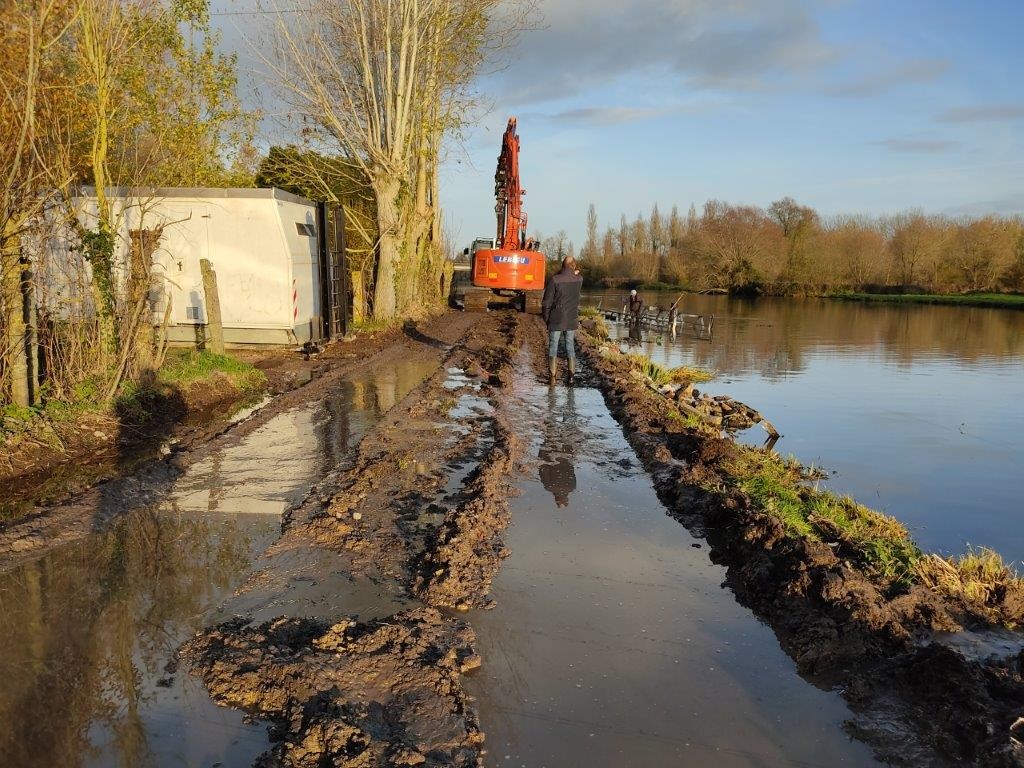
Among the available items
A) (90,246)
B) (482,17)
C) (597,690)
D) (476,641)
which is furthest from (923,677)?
(482,17)

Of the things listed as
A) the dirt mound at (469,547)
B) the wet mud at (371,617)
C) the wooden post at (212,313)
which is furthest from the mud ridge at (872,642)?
the wooden post at (212,313)

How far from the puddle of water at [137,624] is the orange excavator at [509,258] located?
19.5 metres

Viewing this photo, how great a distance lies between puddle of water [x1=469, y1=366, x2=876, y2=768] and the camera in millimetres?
3422

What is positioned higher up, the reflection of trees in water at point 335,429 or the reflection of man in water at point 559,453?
the reflection of trees in water at point 335,429

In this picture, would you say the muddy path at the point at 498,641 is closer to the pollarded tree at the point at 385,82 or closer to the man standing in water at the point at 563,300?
the man standing in water at the point at 563,300

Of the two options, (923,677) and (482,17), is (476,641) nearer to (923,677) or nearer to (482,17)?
(923,677)

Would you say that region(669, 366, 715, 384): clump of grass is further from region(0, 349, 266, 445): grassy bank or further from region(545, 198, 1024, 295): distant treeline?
region(545, 198, 1024, 295): distant treeline

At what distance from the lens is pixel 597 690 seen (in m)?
3.84

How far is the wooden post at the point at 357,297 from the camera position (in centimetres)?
2011

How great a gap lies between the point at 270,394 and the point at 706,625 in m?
8.27

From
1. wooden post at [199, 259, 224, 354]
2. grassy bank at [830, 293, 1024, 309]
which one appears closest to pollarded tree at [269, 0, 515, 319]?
wooden post at [199, 259, 224, 354]

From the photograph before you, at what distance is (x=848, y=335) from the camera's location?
3073cm

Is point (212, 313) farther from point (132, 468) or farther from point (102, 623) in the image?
point (102, 623)

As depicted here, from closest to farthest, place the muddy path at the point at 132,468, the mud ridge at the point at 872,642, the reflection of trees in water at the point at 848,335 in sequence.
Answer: the mud ridge at the point at 872,642 < the muddy path at the point at 132,468 < the reflection of trees in water at the point at 848,335
